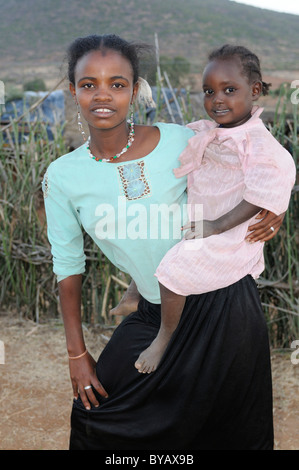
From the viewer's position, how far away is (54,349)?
139 inches

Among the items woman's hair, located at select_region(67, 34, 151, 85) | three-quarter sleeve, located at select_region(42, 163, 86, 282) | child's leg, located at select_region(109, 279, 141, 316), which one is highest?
woman's hair, located at select_region(67, 34, 151, 85)

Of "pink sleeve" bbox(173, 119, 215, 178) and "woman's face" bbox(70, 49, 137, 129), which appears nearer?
"woman's face" bbox(70, 49, 137, 129)

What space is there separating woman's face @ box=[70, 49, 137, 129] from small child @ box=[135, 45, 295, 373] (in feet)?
0.79

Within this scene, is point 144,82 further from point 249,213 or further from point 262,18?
point 262,18

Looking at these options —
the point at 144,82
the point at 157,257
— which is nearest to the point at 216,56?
the point at 144,82

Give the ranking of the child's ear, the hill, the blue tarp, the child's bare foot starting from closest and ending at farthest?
the child's bare foot → the child's ear → the blue tarp → the hill

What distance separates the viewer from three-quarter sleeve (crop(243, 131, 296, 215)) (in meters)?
1.40

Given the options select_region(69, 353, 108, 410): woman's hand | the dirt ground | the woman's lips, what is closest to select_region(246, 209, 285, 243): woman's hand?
the woman's lips

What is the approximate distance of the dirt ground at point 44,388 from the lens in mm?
2607

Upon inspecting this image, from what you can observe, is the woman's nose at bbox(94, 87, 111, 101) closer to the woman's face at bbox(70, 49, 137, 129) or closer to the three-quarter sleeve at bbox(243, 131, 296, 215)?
the woman's face at bbox(70, 49, 137, 129)

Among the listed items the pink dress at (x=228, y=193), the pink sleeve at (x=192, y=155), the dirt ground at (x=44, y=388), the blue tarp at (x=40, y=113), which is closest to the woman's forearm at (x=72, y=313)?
the pink dress at (x=228, y=193)

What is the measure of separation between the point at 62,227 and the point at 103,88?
0.44 m

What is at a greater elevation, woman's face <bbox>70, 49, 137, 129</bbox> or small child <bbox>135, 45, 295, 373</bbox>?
woman's face <bbox>70, 49, 137, 129</bbox>

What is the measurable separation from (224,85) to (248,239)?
48 cm
